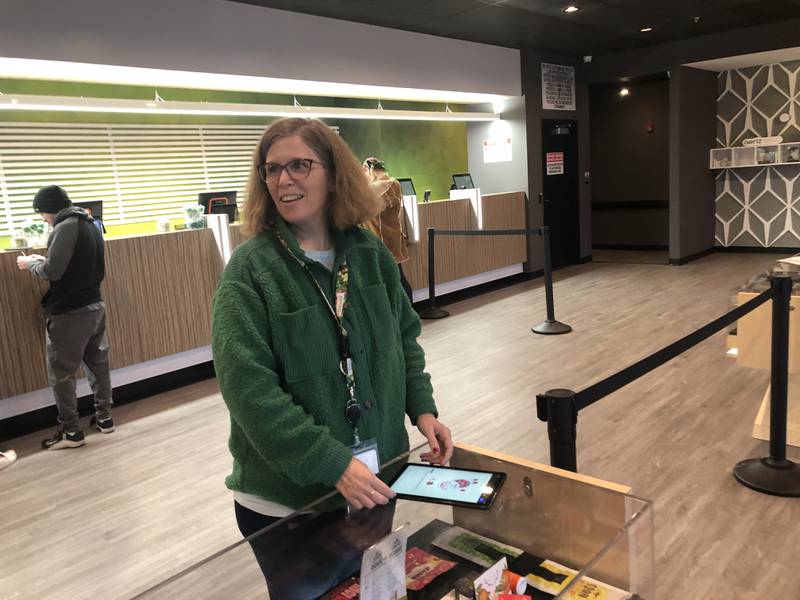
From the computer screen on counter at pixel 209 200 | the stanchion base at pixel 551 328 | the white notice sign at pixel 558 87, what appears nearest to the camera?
the computer screen on counter at pixel 209 200

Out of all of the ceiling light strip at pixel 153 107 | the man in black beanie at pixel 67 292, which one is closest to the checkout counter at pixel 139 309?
the man in black beanie at pixel 67 292

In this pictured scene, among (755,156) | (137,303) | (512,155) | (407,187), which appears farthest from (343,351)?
(755,156)

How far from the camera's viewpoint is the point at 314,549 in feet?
3.99

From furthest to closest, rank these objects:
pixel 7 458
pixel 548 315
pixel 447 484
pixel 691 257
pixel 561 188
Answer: pixel 691 257
pixel 561 188
pixel 548 315
pixel 7 458
pixel 447 484

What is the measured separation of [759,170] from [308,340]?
31.4ft

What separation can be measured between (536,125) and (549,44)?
0.97 metres

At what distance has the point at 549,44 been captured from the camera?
7953 mm

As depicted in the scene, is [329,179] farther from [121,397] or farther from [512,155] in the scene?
[512,155]

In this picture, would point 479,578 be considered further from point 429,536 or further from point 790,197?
point 790,197

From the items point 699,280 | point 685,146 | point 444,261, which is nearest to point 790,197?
point 685,146

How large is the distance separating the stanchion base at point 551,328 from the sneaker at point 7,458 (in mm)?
3960

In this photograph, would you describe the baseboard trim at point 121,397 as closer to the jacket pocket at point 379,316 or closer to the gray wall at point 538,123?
the jacket pocket at point 379,316

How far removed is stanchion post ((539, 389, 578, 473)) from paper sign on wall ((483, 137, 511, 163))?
719cm

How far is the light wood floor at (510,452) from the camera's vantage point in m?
2.45
